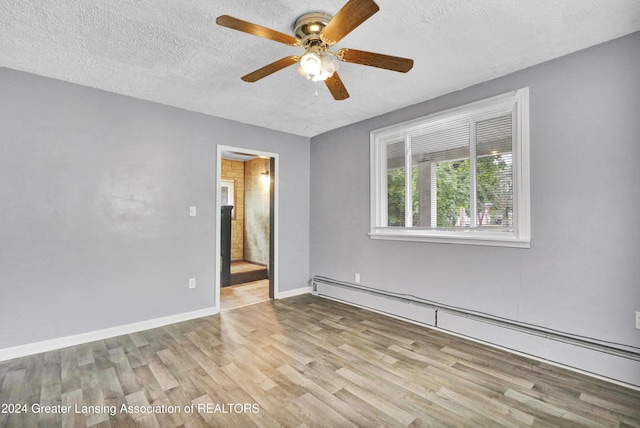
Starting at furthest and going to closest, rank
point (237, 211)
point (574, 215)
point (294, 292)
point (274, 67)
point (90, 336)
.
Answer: point (237, 211)
point (294, 292)
point (90, 336)
point (574, 215)
point (274, 67)

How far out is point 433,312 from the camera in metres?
3.25

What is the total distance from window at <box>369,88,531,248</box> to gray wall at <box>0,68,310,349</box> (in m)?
2.23

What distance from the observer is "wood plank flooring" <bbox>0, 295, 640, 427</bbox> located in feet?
6.07

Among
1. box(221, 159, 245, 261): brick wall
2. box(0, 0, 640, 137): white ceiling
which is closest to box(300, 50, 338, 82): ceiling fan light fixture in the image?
box(0, 0, 640, 137): white ceiling

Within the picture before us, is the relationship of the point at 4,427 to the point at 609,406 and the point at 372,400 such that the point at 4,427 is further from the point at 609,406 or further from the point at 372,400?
the point at 609,406

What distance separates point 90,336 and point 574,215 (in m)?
4.56

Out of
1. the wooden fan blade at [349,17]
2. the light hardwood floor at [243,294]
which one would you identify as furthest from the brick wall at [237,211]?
the wooden fan blade at [349,17]

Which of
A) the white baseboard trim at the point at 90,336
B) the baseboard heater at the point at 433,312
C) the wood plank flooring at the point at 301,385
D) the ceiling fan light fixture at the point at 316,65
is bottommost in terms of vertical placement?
the wood plank flooring at the point at 301,385

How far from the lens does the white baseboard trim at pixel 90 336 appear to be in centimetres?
265

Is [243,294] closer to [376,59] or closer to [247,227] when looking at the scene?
[247,227]

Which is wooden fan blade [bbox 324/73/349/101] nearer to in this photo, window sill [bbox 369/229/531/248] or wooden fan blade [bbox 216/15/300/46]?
wooden fan blade [bbox 216/15/300/46]

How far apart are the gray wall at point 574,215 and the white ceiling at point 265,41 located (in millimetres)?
204

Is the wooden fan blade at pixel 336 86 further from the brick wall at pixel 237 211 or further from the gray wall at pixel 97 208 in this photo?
the brick wall at pixel 237 211

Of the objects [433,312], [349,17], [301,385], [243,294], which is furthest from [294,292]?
[349,17]
